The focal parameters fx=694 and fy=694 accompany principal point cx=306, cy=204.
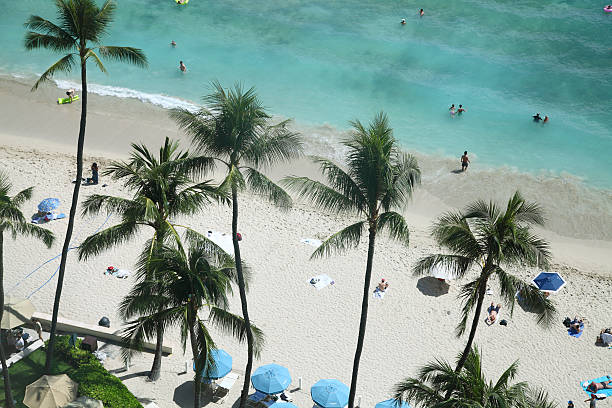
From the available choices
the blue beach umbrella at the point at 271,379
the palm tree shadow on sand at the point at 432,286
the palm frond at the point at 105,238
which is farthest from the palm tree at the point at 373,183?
the palm tree shadow on sand at the point at 432,286

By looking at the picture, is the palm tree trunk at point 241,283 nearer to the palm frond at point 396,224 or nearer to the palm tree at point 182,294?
the palm tree at point 182,294

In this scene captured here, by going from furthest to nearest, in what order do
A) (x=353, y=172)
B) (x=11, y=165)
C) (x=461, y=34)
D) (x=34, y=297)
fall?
(x=461, y=34), (x=11, y=165), (x=34, y=297), (x=353, y=172)

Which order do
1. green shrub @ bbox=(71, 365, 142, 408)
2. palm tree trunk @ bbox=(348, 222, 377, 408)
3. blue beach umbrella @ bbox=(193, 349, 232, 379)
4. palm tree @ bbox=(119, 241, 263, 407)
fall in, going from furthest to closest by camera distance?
blue beach umbrella @ bbox=(193, 349, 232, 379) < green shrub @ bbox=(71, 365, 142, 408) < palm tree trunk @ bbox=(348, 222, 377, 408) < palm tree @ bbox=(119, 241, 263, 407)

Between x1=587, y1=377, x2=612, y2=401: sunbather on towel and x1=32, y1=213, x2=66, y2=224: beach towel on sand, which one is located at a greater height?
x1=32, y1=213, x2=66, y2=224: beach towel on sand

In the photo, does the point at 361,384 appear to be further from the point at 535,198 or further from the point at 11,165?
the point at 11,165

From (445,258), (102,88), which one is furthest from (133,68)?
(445,258)

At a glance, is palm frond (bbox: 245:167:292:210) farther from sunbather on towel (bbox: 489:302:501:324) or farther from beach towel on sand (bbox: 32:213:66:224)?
beach towel on sand (bbox: 32:213:66:224)

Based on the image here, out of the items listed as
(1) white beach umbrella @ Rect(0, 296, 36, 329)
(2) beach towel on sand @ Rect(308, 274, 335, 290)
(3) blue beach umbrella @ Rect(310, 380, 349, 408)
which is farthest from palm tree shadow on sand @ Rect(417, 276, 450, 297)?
(1) white beach umbrella @ Rect(0, 296, 36, 329)
